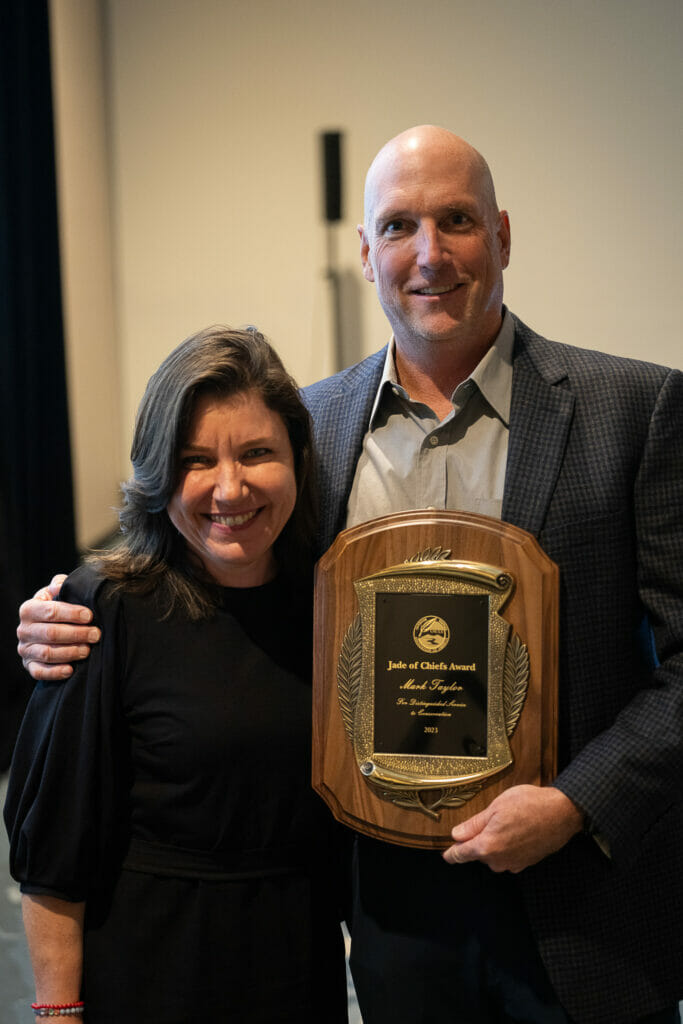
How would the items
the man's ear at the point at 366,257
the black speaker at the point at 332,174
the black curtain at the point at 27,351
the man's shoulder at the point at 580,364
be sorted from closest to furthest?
the man's shoulder at the point at 580,364 < the man's ear at the point at 366,257 < the black curtain at the point at 27,351 < the black speaker at the point at 332,174

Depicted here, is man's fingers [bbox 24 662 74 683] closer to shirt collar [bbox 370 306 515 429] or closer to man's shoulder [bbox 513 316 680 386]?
shirt collar [bbox 370 306 515 429]

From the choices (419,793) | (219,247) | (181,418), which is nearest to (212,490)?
(181,418)

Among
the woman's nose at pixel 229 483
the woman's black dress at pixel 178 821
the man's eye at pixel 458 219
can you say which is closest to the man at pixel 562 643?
the man's eye at pixel 458 219

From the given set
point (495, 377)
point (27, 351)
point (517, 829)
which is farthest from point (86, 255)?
point (517, 829)

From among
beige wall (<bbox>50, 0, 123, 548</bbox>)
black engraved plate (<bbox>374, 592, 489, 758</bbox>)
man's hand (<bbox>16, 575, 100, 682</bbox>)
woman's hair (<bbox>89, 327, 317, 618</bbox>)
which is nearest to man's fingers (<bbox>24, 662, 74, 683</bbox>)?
man's hand (<bbox>16, 575, 100, 682</bbox>)

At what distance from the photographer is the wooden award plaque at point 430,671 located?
1.21m

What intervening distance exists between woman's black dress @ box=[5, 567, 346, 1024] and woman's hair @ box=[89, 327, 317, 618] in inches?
1.8

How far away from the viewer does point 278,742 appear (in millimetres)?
1272

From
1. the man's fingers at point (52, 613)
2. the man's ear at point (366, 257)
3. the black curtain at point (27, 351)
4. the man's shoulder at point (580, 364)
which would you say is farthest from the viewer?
the black curtain at point (27, 351)

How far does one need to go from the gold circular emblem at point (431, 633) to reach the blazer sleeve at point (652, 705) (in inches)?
8.8

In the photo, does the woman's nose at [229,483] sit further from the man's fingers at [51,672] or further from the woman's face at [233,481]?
the man's fingers at [51,672]

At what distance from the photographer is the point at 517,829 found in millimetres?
1171

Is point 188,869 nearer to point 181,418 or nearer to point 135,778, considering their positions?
point 135,778

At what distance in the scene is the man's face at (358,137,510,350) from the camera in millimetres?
1470
